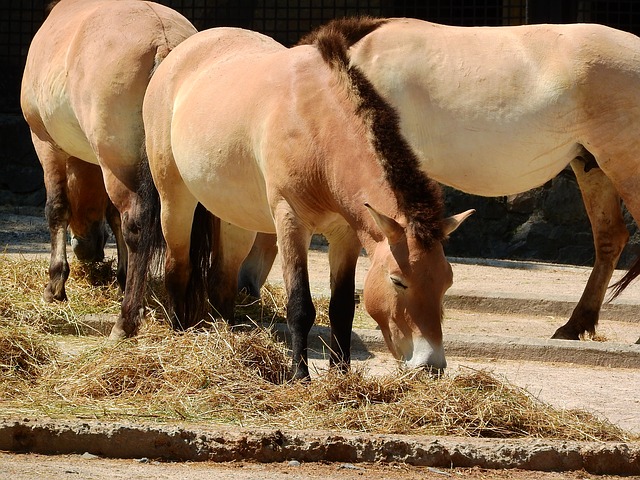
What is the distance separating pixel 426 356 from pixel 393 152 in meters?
0.86

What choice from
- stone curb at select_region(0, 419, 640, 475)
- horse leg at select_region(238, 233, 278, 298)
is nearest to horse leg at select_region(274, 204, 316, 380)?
stone curb at select_region(0, 419, 640, 475)

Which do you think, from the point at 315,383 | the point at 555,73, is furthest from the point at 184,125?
the point at 555,73

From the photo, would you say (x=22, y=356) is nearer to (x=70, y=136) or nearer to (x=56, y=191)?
(x=70, y=136)

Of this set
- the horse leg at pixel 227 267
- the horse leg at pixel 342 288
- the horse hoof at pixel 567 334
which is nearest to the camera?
the horse leg at pixel 342 288

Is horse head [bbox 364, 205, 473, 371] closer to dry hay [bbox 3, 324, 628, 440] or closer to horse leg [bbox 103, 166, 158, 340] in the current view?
dry hay [bbox 3, 324, 628, 440]

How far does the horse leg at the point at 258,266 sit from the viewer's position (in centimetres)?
721

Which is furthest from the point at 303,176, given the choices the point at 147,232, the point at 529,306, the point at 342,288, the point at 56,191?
the point at 529,306

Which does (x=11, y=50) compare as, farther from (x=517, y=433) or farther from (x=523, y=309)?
(x=517, y=433)

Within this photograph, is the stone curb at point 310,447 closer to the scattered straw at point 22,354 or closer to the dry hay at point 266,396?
the dry hay at point 266,396

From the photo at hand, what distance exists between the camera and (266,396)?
4.50m

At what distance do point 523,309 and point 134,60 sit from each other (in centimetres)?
320

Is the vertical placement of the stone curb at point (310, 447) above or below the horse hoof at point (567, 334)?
above

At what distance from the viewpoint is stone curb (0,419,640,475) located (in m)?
3.88

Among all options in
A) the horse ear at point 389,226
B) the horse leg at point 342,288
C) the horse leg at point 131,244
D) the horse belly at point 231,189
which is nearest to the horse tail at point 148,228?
the horse leg at point 131,244
